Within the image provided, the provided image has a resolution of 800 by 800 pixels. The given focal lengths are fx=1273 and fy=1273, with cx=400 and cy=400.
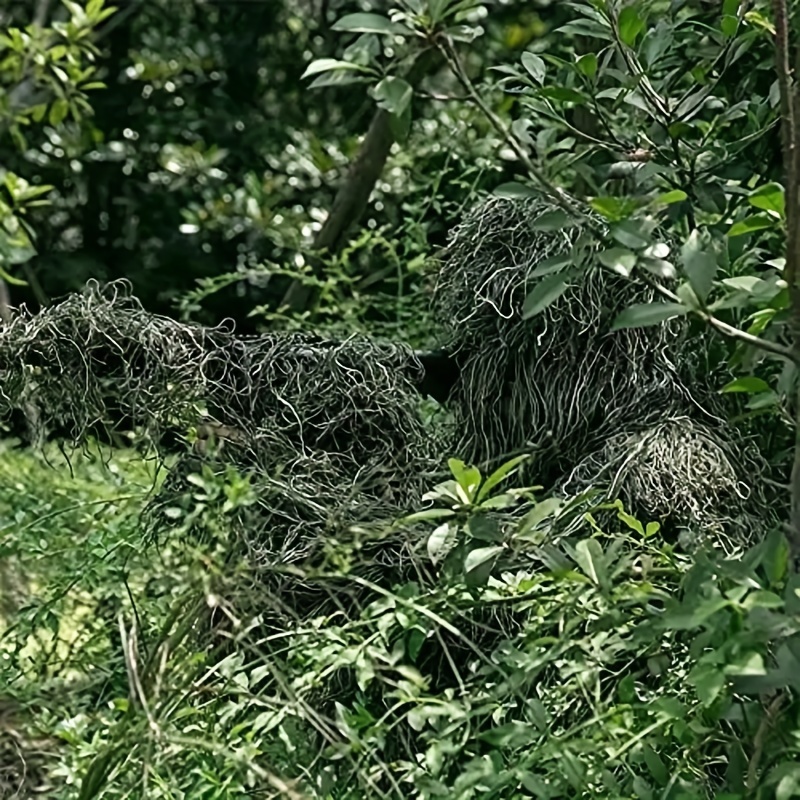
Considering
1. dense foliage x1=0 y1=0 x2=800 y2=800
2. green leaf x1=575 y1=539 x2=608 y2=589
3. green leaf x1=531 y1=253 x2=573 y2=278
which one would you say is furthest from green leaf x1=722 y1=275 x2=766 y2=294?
green leaf x1=575 y1=539 x2=608 y2=589

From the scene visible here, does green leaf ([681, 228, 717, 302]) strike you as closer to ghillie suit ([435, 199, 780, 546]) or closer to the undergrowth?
the undergrowth

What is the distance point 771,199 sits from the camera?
1059 millimetres

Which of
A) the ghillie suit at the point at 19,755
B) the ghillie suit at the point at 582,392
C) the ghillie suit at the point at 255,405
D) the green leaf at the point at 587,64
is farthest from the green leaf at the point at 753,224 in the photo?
the ghillie suit at the point at 19,755

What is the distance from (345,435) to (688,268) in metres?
0.70

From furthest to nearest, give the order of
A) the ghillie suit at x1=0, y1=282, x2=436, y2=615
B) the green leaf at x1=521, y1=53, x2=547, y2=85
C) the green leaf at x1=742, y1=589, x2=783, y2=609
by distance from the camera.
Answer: the ghillie suit at x1=0, y1=282, x2=436, y2=615 → the green leaf at x1=521, y1=53, x2=547, y2=85 → the green leaf at x1=742, y1=589, x2=783, y2=609

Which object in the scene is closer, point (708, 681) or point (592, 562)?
point (708, 681)

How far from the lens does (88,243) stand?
13.6ft

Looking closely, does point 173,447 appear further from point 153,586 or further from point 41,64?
point 41,64

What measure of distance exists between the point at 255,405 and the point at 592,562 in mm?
625

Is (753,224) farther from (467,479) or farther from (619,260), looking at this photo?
(467,479)

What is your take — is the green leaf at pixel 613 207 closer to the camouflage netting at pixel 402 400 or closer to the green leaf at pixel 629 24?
the green leaf at pixel 629 24

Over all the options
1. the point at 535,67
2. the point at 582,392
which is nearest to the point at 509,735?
the point at 582,392

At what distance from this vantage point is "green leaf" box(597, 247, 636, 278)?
96 cm

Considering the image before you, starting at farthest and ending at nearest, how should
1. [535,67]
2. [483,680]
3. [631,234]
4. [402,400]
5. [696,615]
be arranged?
[402,400], [535,67], [483,680], [631,234], [696,615]
